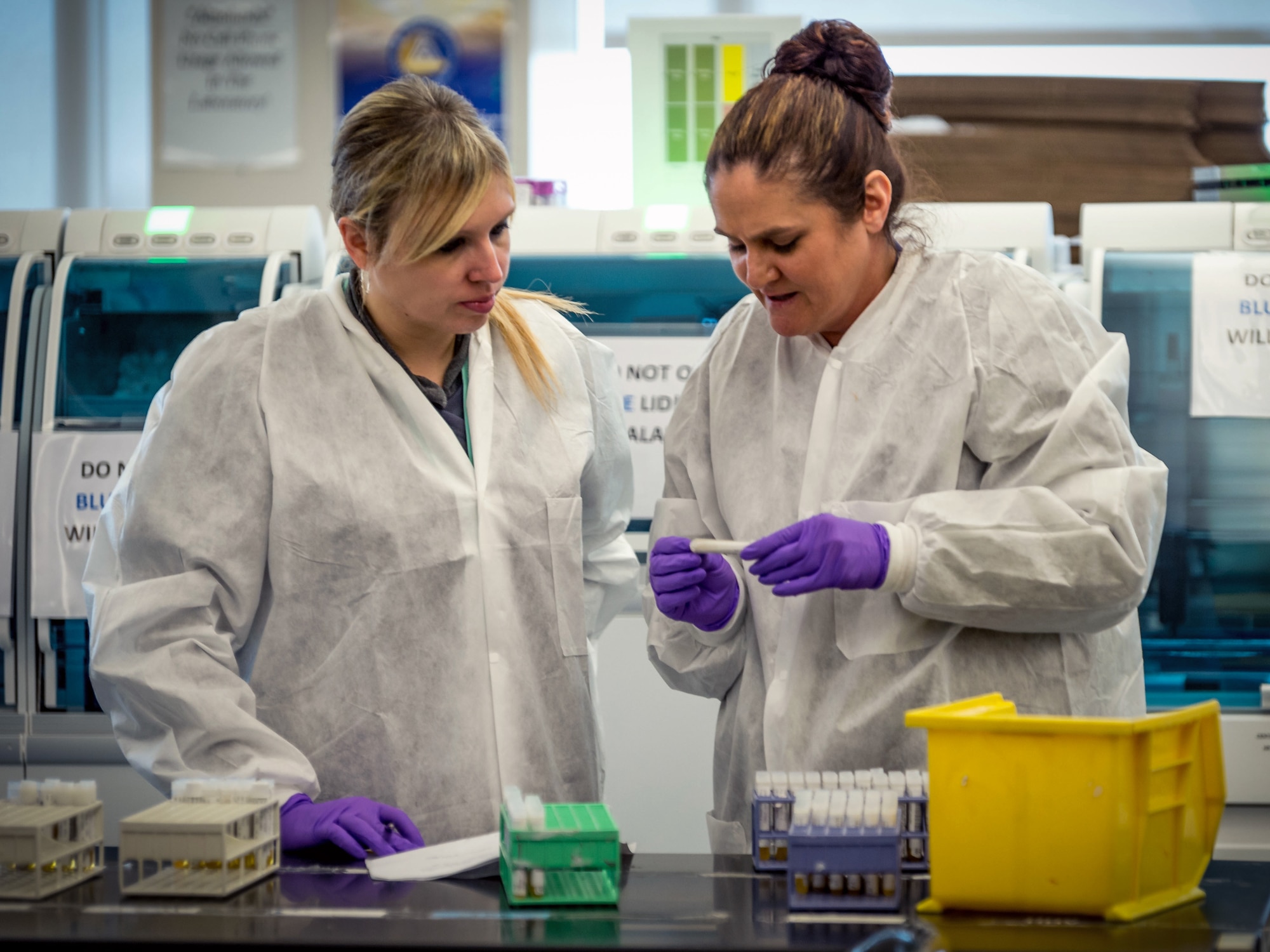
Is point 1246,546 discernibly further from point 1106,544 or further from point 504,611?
point 504,611

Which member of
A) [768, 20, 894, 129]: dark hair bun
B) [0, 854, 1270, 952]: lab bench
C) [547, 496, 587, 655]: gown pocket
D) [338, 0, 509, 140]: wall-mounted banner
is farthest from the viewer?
[338, 0, 509, 140]: wall-mounted banner

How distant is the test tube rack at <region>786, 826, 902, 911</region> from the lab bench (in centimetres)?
2

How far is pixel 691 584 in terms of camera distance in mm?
1499

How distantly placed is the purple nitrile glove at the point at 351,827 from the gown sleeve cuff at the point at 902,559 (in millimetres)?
593

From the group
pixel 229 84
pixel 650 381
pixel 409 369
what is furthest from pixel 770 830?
pixel 229 84

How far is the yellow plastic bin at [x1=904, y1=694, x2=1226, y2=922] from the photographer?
103 centimetres

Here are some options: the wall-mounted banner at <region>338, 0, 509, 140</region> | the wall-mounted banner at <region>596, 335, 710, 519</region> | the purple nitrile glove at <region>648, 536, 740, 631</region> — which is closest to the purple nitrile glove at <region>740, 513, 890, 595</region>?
the purple nitrile glove at <region>648, 536, 740, 631</region>

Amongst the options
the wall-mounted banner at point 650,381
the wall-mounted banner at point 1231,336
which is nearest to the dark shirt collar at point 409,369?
the wall-mounted banner at point 650,381

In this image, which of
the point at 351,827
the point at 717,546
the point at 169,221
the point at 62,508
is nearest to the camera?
the point at 351,827

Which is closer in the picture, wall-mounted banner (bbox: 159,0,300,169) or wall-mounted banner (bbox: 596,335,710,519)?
wall-mounted banner (bbox: 596,335,710,519)

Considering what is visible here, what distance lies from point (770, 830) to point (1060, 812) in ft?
0.95

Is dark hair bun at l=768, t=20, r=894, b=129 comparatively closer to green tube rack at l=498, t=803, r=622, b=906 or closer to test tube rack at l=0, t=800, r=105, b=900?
green tube rack at l=498, t=803, r=622, b=906

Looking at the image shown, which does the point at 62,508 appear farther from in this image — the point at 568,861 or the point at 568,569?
the point at 568,861

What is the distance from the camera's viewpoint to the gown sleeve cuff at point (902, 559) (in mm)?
1338
